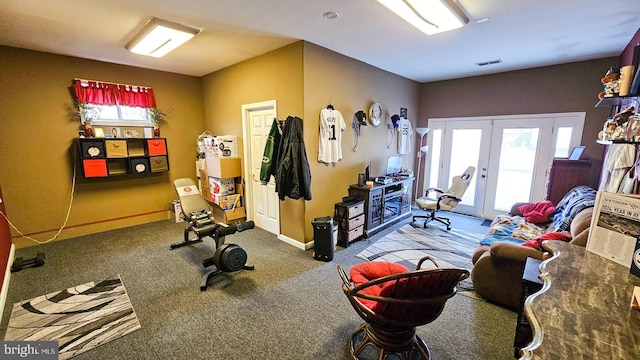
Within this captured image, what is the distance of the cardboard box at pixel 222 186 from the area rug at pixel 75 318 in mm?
2094

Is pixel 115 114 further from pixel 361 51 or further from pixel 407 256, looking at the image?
pixel 407 256

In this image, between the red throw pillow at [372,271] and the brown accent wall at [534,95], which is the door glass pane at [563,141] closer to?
the brown accent wall at [534,95]

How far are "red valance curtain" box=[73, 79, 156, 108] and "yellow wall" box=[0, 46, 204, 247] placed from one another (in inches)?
4.9

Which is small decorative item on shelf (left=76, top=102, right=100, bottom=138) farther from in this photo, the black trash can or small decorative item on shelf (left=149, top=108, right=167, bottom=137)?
the black trash can

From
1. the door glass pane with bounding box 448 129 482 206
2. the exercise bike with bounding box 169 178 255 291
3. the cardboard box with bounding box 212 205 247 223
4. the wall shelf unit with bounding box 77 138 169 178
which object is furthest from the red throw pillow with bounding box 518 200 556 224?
the wall shelf unit with bounding box 77 138 169 178

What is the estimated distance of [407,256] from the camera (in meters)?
3.44

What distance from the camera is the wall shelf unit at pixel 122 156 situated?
12.8 feet

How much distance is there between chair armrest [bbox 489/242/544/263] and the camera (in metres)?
2.14

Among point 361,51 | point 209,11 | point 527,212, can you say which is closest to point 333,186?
point 361,51

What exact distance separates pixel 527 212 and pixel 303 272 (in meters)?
3.34

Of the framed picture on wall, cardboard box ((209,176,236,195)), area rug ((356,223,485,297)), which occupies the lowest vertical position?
area rug ((356,223,485,297))

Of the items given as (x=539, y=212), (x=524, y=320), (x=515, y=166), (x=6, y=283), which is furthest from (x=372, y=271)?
(x=515, y=166)

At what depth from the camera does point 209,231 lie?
3.24 metres

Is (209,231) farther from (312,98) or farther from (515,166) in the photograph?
(515,166)
